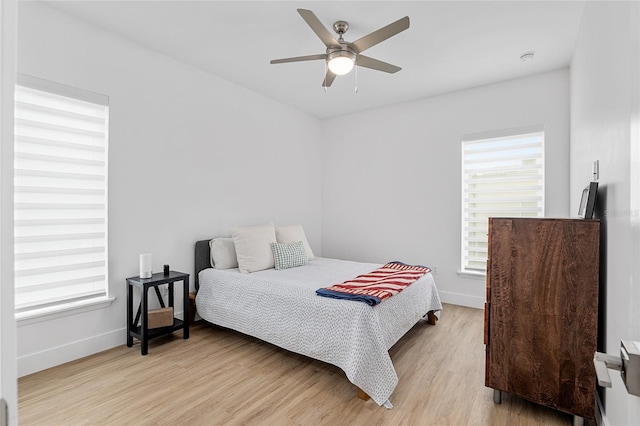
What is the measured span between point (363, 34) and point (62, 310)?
3.41m

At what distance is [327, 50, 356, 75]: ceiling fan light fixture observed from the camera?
95.7 inches

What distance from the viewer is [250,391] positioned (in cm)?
223

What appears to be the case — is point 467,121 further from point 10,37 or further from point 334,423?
point 10,37

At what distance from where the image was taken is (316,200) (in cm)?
536

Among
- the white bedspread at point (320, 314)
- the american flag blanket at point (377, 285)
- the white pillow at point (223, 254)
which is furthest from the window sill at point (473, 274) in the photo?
the white pillow at point (223, 254)

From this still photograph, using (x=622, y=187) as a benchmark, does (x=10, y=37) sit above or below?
above

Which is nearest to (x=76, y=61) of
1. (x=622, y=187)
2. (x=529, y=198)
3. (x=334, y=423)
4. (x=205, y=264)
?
(x=205, y=264)

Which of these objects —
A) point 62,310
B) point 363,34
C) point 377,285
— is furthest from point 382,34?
point 62,310

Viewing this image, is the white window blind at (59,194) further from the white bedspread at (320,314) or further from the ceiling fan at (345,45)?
the ceiling fan at (345,45)

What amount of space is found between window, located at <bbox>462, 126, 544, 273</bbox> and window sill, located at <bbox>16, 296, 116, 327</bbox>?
4.04 meters

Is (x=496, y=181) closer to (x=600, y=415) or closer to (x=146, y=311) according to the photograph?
(x=600, y=415)

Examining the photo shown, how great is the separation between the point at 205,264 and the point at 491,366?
2855 millimetres

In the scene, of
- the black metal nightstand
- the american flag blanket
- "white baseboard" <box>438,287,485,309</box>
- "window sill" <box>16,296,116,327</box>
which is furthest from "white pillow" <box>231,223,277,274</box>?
"white baseboard" <box>438,287,485,309</box>

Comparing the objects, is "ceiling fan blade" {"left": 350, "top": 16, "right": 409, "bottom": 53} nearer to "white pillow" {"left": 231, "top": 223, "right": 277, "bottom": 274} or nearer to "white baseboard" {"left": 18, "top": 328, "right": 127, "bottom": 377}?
"white pillow" {"left": 231, "top": 223, "right": 277, "bottom": 274}
